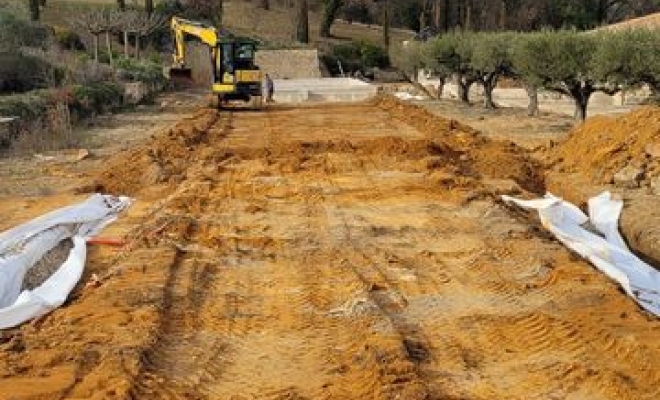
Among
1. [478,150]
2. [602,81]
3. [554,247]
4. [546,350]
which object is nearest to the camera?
[546,350]

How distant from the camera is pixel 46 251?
34.7 feet

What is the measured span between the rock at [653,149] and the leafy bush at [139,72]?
2516 cm

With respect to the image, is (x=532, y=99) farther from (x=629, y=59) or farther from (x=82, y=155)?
(x=82, y=155)

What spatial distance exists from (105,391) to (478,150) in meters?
14.3

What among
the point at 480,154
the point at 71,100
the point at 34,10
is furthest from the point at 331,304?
the point at 34,10

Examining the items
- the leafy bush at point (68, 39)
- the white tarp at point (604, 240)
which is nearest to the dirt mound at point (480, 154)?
the white tarp at point (604, 240)

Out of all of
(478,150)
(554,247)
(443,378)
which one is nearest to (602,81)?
(478,150)

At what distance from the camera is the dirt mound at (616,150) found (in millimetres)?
15508

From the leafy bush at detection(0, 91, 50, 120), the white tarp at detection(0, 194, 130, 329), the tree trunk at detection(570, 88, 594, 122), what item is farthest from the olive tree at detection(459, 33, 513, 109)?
the white tarp at detection(0, 194, 130, 329)

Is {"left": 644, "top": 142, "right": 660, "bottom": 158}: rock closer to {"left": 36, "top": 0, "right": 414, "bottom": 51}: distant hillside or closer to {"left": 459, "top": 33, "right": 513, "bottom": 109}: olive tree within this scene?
{"left": 459, "top": 33, "right": 513, "bottom": 109}: olive tree

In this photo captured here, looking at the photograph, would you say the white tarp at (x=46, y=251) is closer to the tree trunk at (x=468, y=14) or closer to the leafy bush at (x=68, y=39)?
the leafy bush at (x=68, y=39)

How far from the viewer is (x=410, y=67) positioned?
47.6 meters

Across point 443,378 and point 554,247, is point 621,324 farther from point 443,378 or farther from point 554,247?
point 554,247

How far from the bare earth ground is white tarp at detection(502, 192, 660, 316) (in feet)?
0.90
